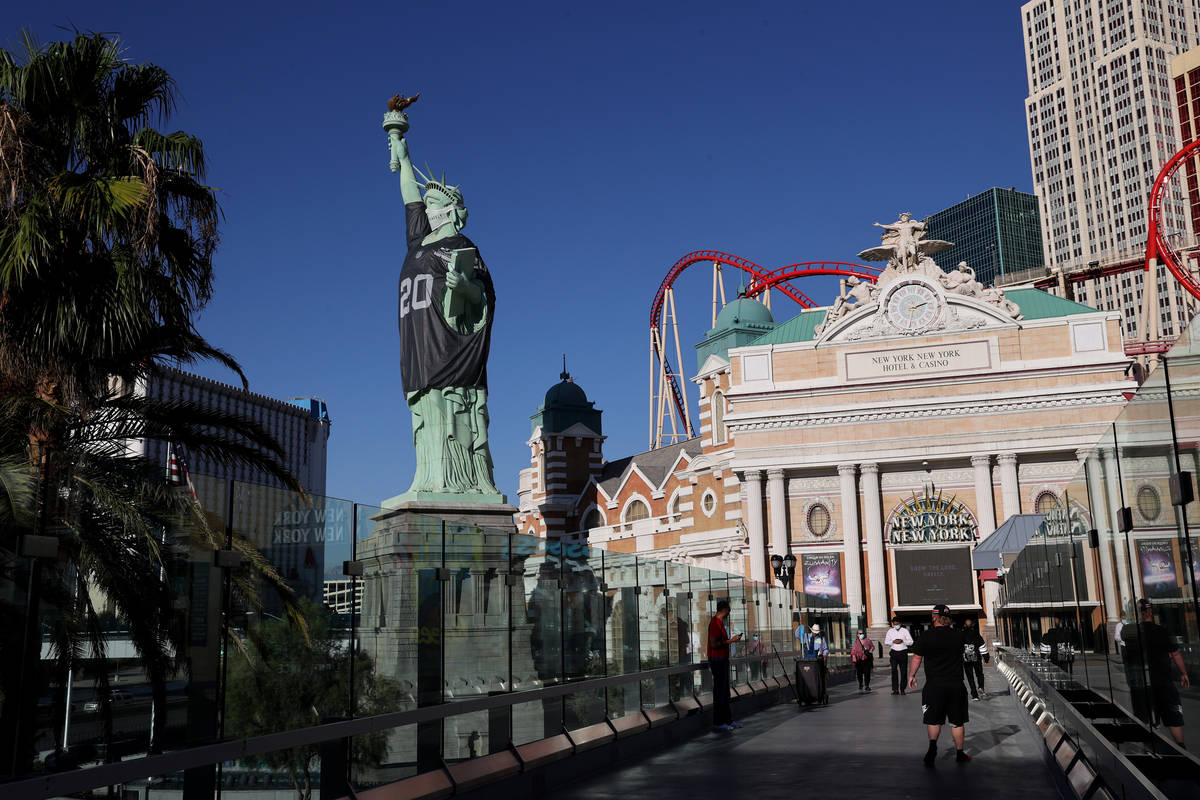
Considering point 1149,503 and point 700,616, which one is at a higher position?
point 1149,503

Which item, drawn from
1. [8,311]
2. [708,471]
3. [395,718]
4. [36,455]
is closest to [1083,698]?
[395,718]

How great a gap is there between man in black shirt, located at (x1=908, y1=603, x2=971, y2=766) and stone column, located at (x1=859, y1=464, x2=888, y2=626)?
117 ft

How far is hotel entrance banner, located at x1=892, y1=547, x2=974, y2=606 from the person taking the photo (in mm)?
46750

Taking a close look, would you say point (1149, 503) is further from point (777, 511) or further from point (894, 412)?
point (777, 511)

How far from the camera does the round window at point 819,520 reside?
4934cm

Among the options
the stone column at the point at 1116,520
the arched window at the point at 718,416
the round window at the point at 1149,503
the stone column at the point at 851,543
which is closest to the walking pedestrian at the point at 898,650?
the stone column at the point at 1116,520

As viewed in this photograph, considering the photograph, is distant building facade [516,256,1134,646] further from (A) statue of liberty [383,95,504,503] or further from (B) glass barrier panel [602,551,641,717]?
(B) glass barrier panel [602,551,641,717]

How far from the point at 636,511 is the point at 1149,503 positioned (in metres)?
59.3

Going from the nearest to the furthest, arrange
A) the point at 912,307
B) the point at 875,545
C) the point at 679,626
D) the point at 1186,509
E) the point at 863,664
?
the point at 1186,509 → the point at 679,626 → the point at 863,664 → the point at 875,545 → the point at 912,307

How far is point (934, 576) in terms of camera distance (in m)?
47.1

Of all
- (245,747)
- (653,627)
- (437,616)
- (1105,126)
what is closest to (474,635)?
(437,616)

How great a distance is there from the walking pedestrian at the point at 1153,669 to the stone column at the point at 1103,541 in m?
0.77

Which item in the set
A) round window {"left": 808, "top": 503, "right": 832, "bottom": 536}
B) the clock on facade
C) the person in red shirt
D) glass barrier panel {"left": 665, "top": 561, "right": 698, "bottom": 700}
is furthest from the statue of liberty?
the clock on facade

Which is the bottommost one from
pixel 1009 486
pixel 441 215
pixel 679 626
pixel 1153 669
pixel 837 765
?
pixel 837 765
